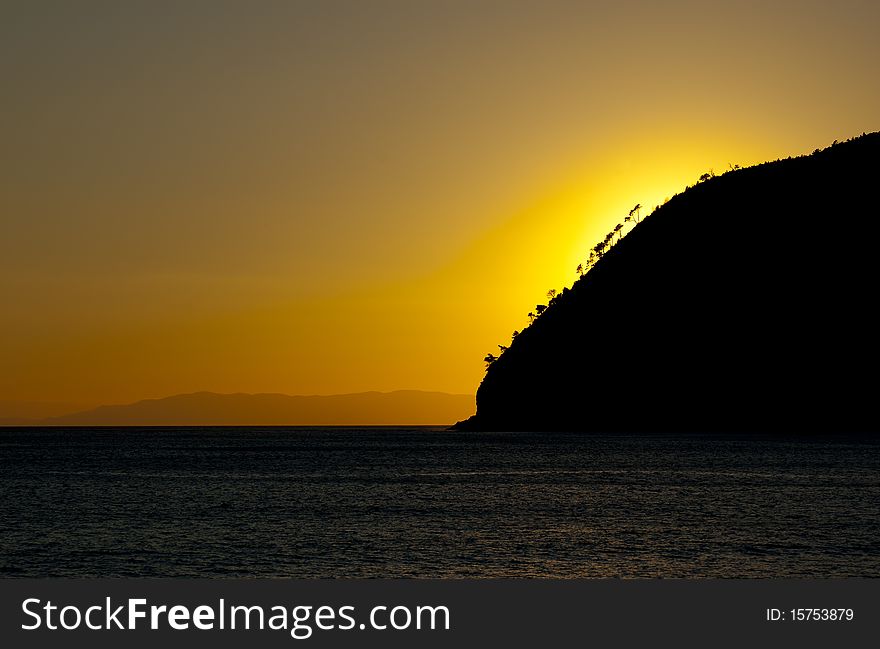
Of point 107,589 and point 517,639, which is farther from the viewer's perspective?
point 107,589

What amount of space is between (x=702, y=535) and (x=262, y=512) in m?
28.7

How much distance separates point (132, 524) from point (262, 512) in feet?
31.6

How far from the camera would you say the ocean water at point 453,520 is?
49.6 m

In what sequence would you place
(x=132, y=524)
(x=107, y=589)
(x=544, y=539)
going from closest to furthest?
(x=107, y=589)
(x=544, y=539)
(x=132, y=524)

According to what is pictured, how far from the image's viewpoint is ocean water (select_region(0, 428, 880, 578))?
4956 cm

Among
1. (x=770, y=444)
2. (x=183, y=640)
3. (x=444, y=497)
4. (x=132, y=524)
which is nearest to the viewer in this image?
(x=183, y=640)

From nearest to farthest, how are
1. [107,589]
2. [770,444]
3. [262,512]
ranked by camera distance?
[107,589]
[262,512]
[770,444]

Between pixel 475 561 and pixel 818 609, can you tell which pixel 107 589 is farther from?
pixel 818 609

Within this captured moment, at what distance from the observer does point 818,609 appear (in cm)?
3331

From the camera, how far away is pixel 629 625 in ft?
104

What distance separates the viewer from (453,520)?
220ft

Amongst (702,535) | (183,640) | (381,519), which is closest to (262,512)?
(381,519)

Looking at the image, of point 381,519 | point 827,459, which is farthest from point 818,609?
point 827,459

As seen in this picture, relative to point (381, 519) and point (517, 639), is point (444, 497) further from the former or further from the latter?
point (517, 639)
